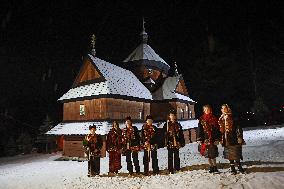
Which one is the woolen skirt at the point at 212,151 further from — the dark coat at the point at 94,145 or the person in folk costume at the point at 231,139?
the dark coat at the point at 94,145

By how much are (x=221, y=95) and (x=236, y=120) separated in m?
39.7

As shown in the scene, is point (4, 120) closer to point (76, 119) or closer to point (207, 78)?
point (76, 119)

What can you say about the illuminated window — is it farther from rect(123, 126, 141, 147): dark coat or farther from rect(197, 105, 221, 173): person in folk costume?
rect(197, 105, 221, 173): person in folk costume

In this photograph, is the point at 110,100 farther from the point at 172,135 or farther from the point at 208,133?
the point at 208,133

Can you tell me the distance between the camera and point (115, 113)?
2195cm

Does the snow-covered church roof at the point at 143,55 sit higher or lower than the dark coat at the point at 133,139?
higher

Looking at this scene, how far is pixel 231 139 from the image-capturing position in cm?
872

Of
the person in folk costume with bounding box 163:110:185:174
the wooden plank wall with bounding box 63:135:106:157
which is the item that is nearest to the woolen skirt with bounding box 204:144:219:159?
the person in folk costume with bounding box 163:110:185:174

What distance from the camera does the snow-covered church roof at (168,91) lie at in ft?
91.5

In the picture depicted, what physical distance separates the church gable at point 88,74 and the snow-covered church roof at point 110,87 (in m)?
0.44

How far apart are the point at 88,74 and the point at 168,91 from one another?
9060 millimetres

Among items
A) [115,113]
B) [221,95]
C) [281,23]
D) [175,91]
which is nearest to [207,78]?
[221,95]

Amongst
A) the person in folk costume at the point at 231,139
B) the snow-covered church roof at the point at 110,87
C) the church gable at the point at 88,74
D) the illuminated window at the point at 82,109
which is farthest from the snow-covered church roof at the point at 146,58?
the person in folk costume at the point at 231,139

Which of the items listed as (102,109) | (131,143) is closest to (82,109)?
(102,109)
